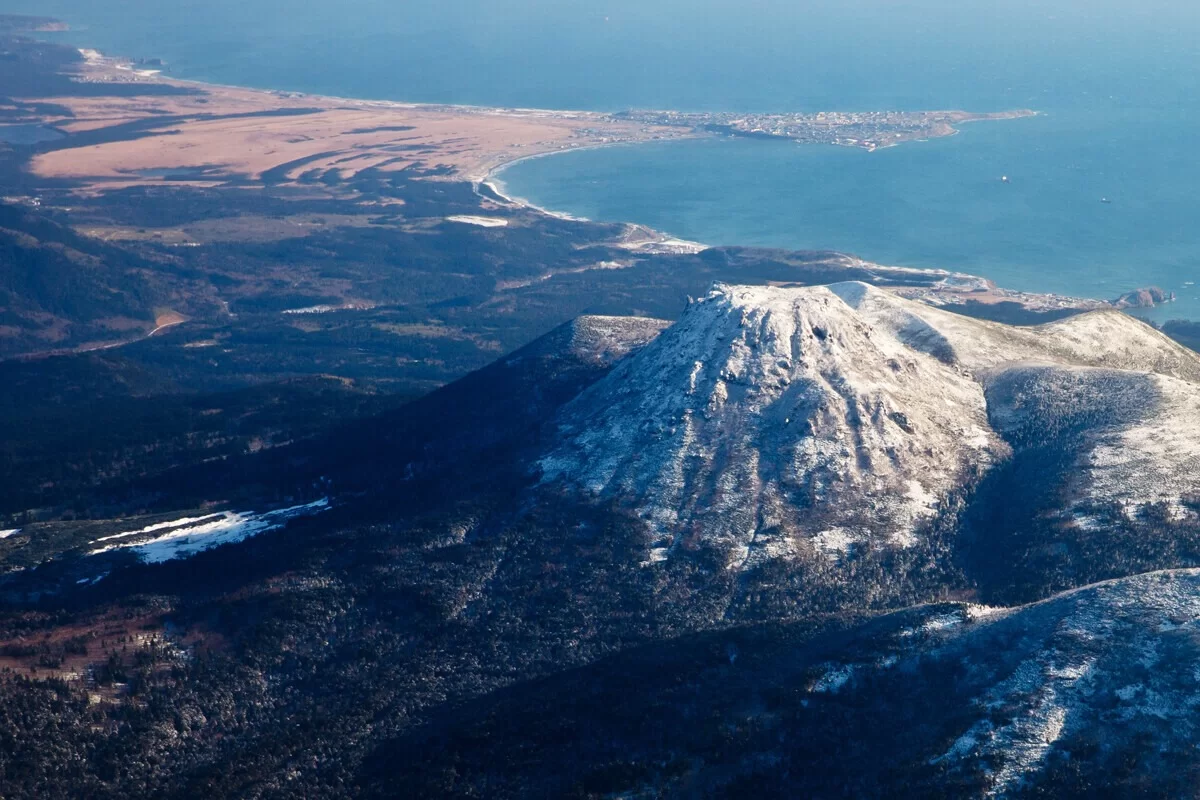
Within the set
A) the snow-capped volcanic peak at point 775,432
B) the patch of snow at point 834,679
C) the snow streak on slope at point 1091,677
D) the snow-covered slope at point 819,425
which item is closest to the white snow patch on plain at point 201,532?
the snow-covered slope at point 819,425

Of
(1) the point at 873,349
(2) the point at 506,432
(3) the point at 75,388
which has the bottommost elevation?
(3) the point at 75,388

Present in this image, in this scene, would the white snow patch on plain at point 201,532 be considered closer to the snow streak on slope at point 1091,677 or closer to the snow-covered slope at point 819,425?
the snow-covered slope at point 819,425

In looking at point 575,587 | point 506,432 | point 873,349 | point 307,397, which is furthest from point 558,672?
point 307,397

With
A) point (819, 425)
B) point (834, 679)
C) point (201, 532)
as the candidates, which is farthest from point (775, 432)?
point (201, 532)

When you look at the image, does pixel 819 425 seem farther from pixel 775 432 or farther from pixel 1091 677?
pixel 1091 677

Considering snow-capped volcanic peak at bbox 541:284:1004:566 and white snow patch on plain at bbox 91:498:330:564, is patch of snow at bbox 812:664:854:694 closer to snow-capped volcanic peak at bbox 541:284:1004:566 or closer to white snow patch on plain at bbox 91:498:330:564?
snow-capped volcanic peak at bbox 541:284:1004:566

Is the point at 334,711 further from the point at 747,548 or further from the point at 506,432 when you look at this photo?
the point at 506,432
